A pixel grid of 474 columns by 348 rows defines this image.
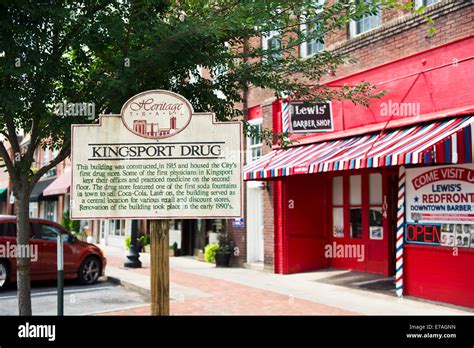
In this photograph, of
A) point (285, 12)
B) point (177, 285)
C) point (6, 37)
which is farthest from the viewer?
point (177, 285)

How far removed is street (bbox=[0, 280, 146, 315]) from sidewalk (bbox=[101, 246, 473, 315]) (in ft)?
1.41

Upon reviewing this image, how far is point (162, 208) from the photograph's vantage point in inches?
179

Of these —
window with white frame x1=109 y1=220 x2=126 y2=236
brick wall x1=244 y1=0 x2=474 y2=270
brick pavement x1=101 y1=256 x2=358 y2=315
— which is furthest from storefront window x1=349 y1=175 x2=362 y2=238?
window with white frame x1=109 y1=220 x2=126 y2=236

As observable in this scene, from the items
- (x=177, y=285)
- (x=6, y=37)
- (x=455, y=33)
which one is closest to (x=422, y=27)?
(x=455, y=33)

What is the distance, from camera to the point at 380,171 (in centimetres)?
1187

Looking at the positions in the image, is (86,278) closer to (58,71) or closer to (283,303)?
(283,303)

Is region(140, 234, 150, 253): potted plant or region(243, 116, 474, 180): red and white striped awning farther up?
region(243, 116, 474, 180): red and white striped awning

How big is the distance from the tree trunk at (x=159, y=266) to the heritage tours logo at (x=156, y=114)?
81 cm

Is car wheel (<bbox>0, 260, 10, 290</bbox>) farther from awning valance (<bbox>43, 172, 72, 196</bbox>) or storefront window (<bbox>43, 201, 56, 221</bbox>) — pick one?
storefront window (<bbox>43, 201, 56, 221</bbox>)

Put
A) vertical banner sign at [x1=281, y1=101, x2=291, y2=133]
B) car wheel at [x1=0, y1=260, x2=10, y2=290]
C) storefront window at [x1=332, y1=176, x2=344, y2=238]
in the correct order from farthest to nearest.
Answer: storefront window at [x1=332, y1=176, x2=344, y2=238]
vertical banner sign at [x1=281, y1=101, x2=291, y2=133]
car wheel at [x1=0, y1=260, x2=10, y2=290]

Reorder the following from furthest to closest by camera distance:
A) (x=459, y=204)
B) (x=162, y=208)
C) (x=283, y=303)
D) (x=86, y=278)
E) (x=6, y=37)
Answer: (x=86, y=278) → (x=283, y=303) → (x=459, y=204) → (x=6, y=37) → (x=162, y=208)

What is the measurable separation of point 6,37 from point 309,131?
8212mm

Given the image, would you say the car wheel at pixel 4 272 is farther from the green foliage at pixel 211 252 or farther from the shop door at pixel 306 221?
the green foliage at pixel 211 252

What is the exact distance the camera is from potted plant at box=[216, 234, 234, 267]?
16000 millimetres
